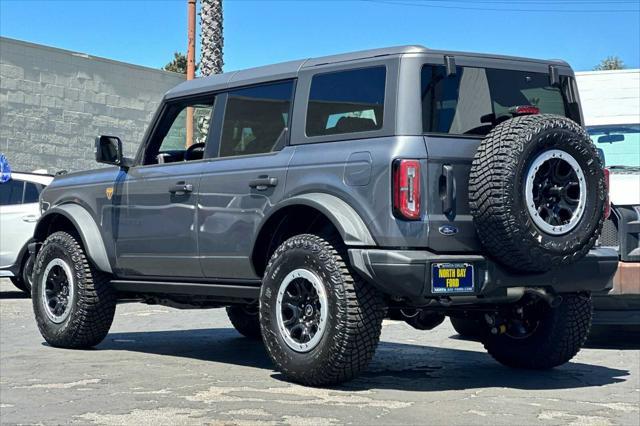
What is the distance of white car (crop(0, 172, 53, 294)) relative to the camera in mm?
14414

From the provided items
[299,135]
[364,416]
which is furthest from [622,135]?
[364,416]

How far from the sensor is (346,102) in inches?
276

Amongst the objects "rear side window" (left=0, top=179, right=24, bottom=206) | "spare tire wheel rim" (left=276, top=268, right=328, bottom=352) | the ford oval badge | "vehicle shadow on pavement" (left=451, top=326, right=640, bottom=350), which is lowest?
"vehicle shadow on pavement" (left=451, top=326, right=640, bottom=350)

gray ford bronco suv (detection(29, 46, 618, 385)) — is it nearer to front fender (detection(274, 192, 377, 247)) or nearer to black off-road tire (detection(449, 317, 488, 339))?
front fender (detection(274, 192, 377, 247))

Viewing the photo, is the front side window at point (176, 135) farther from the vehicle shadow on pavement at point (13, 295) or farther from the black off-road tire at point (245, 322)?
the vehicle shadow on pavement at point (13, 295)

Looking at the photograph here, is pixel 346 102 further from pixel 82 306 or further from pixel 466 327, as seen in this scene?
pixel 466 327

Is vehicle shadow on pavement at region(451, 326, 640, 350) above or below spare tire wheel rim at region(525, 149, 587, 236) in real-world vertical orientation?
below

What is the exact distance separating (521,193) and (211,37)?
17875 millimetres

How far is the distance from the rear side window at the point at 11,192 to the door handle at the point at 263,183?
8.23 m

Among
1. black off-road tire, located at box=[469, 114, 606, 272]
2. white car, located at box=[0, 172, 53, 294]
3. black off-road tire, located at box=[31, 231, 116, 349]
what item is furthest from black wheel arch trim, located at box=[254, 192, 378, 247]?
white car, located at box=[0, 172, 53, 294]

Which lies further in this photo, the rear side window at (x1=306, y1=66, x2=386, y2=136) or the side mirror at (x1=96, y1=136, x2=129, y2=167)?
the side mirror at (x1=96, y1=136, x2=129, y2=167)

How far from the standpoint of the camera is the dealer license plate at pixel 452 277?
6316 millimetres

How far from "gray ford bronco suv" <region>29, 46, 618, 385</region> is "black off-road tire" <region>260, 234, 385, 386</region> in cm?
1

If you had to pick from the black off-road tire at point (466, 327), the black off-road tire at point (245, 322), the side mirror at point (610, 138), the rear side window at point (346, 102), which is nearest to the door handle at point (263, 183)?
the rear side window at point (346, 102)
